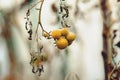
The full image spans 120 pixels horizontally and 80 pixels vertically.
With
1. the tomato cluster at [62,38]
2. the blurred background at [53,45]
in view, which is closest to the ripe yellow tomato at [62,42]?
the tomato cluster at [62,38]

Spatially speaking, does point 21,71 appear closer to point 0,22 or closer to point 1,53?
point 1,53

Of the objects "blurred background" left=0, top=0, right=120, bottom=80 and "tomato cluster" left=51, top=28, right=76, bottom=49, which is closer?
"tomato cluster" left=51, top=28, right=76, bottom=49

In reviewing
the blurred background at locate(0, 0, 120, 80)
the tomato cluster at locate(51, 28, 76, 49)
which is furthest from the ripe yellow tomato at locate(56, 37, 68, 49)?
the blurred background at locate(0, 0, 120, 80)

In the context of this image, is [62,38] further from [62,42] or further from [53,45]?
[53,45]

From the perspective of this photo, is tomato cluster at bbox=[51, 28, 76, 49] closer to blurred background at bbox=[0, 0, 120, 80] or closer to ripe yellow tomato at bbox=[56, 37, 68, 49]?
ripe yellow tomato at bbox=[56, 37, 68, 49]

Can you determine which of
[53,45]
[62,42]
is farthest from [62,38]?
[53,45]

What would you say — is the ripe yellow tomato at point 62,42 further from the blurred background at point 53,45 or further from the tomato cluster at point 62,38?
the blurred background at point 53,45

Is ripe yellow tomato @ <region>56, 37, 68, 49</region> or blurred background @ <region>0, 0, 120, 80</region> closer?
ripe yellow tomato @ <region>56, 37, 68, 49</region>

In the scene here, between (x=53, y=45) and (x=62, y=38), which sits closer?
(x=62, y=38)

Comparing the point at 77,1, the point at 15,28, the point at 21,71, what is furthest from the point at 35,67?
the point at 77,1
